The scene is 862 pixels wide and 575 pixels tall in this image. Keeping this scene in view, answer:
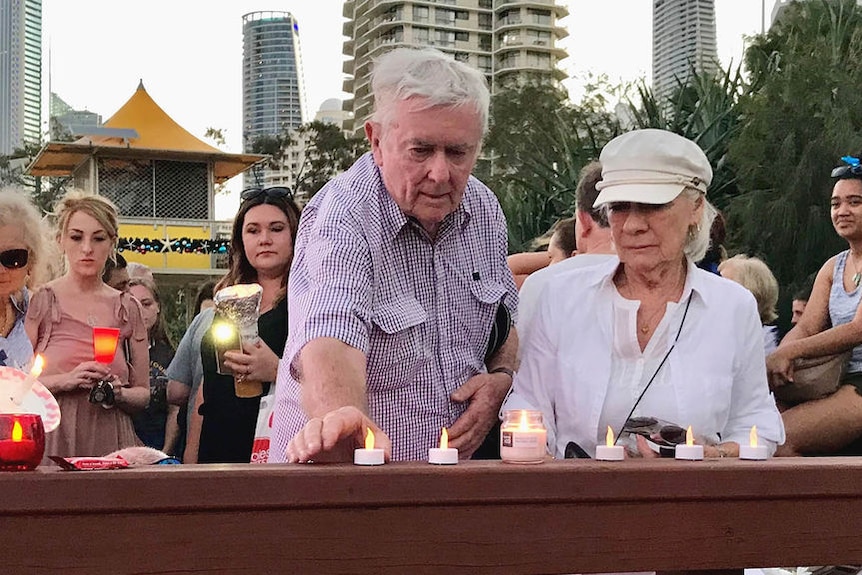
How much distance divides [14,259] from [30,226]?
12 cm

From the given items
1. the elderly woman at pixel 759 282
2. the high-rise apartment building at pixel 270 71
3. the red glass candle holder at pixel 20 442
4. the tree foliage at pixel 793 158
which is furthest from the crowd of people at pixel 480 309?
the high-rise apartment building at pixel 270 71

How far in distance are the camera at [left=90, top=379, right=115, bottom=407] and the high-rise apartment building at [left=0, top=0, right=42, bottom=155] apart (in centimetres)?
5001

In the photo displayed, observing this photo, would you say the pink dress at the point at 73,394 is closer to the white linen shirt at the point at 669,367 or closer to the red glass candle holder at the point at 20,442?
the white linen shirt at the point at 669,367

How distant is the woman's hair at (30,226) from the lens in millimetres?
3225

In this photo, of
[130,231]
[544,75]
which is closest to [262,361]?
[130,231]

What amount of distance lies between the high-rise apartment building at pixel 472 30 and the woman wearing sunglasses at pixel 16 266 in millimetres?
71171

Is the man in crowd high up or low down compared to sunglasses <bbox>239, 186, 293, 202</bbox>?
down

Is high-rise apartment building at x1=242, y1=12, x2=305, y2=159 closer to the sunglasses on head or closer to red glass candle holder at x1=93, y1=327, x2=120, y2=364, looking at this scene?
red glass candle holder at x1=93, y1=327, x2=120, y2=364

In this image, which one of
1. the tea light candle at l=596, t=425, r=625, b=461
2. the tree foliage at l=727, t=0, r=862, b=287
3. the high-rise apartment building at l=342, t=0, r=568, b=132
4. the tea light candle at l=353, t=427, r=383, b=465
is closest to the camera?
the tea light candle at l=353, t=427, r=383, b=465

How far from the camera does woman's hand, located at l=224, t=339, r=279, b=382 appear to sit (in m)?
2.89

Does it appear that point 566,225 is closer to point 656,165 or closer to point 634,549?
point 656,165

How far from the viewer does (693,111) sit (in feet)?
55.9

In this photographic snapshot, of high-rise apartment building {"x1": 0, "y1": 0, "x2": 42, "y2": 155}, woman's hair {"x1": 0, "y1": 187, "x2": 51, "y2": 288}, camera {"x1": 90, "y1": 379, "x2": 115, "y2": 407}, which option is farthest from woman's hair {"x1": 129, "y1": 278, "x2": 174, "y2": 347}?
high-rise apartment building {"x1": 0, "y1": 0, "x2": 42, "y2": 155}

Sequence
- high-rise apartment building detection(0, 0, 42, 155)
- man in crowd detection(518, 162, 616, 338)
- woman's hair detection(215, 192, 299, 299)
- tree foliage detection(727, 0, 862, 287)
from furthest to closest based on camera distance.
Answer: high-rise apartment building detection(0, 0, 42, 155), tree foliage detection(727, 0, 862, 287), woman's hair detection(215, 192, 299, 299), man in crowd detection(518, 162, 616, 338)
